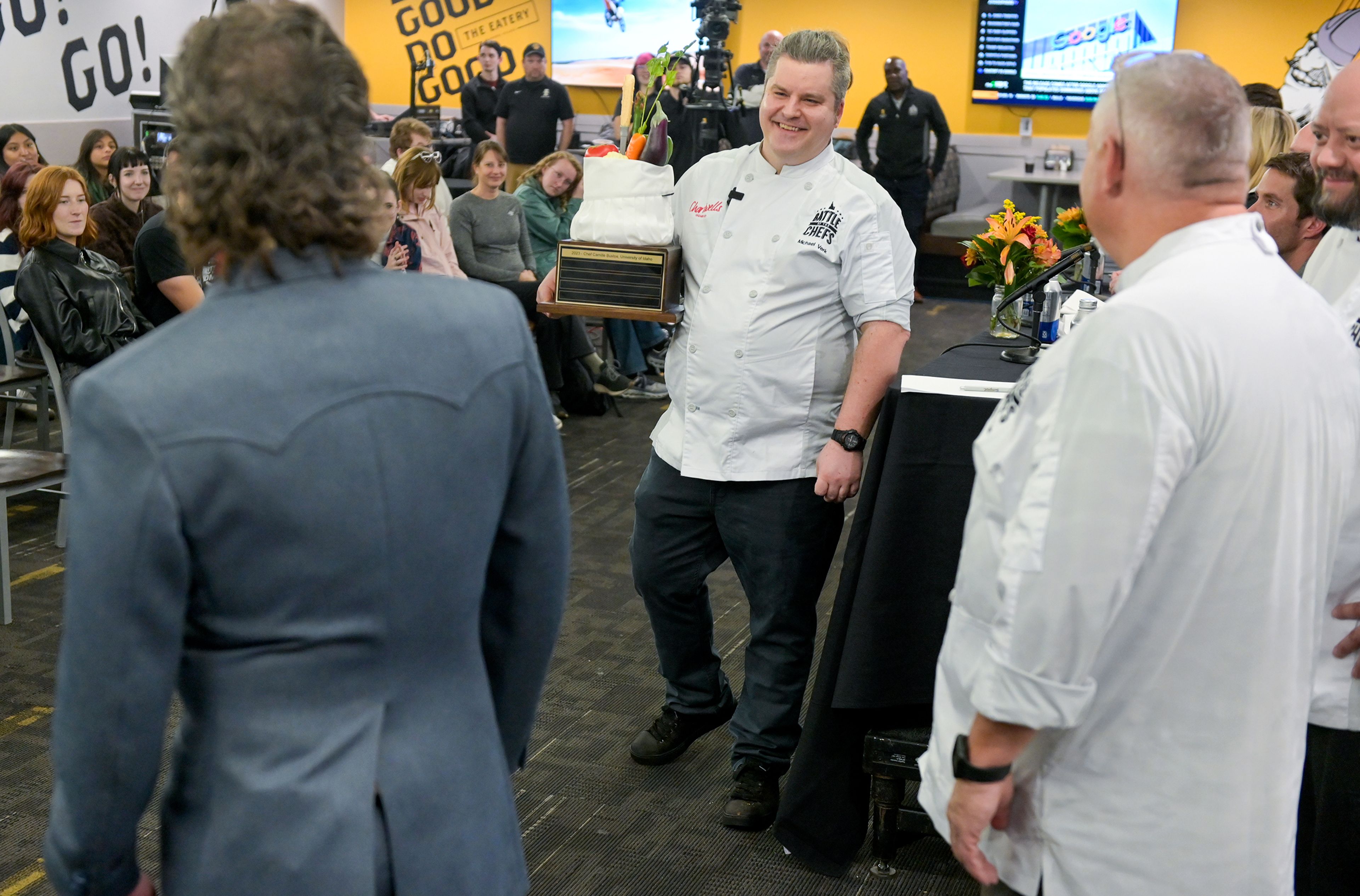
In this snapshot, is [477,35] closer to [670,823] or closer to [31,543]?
[31,543]

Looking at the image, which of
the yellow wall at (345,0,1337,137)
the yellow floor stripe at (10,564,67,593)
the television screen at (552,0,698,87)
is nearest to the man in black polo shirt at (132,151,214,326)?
the yellow floor stripe at (10,564,67,593)

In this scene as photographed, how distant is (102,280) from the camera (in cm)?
379

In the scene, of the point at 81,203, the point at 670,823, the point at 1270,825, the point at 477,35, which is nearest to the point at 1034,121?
the point at 477,35

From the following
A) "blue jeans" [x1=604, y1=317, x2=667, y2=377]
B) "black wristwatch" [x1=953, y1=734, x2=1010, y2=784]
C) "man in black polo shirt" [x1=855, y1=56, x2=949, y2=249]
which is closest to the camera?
"black wristwatch" [x1=953, y1=734, x2=1010, y2=784]

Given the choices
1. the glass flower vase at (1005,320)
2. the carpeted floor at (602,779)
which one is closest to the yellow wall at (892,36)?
the carpeted floor at (602,779)

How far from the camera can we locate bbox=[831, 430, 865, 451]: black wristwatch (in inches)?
83.6

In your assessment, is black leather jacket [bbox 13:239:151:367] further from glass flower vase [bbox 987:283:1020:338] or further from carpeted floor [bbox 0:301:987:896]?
glass flower vase [bbox 987:283:1020:338]

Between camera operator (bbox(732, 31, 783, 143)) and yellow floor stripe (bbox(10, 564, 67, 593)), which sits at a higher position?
camera operator (bbox(732, 31, 783, 143))

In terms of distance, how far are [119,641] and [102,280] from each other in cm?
328

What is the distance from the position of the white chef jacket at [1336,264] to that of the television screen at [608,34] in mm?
9236

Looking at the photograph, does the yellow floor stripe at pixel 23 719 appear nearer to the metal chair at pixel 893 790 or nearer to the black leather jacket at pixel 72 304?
the black leather jacket at pixel 72 304

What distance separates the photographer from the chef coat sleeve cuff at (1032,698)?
109cm

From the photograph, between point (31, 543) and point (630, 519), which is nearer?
point (31, 543)

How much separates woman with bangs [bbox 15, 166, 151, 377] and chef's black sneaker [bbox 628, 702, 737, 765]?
2277mm
